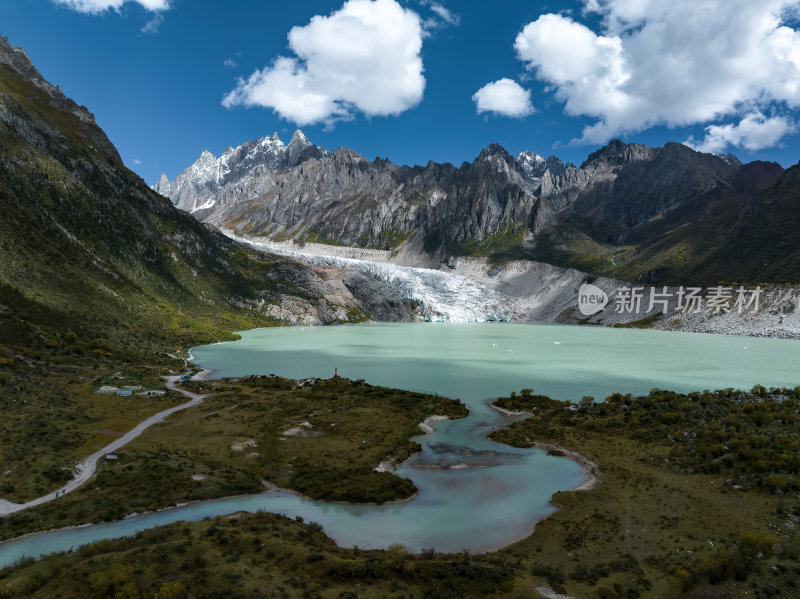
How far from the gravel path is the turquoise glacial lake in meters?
5.05

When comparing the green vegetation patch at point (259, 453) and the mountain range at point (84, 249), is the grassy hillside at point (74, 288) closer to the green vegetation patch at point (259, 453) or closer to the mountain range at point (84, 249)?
the mountain range at point (84, 249)

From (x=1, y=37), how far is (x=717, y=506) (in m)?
254

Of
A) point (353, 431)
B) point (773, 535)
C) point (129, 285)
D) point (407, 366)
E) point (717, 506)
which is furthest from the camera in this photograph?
point (129, 285)

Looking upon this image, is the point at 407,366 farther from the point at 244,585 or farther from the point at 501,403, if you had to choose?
the point at 244,585

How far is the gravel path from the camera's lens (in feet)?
89.5

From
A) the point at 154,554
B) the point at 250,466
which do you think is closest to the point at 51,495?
the point at 250,466

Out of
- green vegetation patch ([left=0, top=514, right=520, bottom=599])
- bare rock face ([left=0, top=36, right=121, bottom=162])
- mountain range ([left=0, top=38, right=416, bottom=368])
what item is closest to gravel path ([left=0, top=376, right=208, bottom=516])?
green vegetation patch ([left=0, top=514, right=520, bottom=599])

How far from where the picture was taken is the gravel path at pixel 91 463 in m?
27.3

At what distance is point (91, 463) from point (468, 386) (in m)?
49.3

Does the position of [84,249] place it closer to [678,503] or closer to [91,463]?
[91,463]

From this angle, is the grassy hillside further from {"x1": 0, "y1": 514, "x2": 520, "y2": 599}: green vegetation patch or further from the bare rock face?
{"x1": 0, "y1": 514, "x2": 520, "y2": 599}: green vegetation patch

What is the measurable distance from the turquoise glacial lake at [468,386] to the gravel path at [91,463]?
505 centimetres

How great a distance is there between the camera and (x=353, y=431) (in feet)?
153
